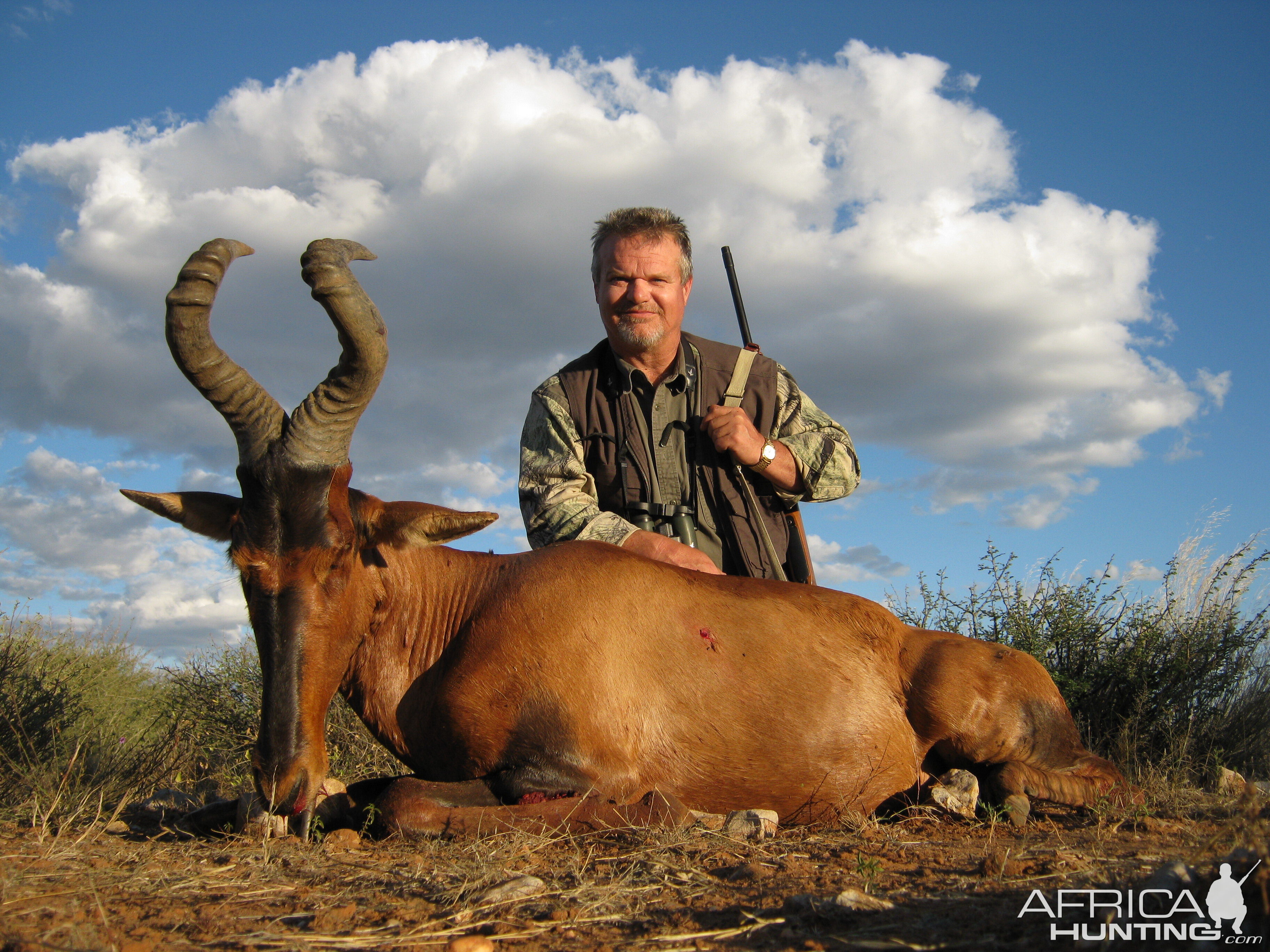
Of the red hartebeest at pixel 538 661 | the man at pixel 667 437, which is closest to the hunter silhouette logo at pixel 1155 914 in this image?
the red hartebeest at pixel 538 661

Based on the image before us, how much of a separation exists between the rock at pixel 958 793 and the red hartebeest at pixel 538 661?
0.52 feet

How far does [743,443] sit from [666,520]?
81cm

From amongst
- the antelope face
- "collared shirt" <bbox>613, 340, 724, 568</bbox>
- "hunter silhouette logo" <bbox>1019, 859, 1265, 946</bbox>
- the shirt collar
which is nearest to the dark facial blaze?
the antelope face

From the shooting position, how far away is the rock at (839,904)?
9.37ft

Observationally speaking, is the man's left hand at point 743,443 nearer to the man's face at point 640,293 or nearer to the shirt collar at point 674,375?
the shirt collar at point 674,375

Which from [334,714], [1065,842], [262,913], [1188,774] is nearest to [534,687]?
[262,913]

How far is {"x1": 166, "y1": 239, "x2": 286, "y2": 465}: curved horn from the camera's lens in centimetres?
454

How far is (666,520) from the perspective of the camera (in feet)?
22.5

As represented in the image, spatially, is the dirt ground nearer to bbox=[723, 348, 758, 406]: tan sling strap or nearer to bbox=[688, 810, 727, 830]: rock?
bbox=[688, 810, 727, 830]: rock

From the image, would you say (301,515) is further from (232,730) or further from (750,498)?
(232,730)

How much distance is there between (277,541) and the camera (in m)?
4.34

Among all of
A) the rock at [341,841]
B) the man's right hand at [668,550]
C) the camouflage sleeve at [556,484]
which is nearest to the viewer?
the rock at [341,841]

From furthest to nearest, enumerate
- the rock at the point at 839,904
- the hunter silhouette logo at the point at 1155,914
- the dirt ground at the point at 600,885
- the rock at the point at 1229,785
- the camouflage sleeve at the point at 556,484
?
the camouflage sleeve at the point at 556,484, the rock at the point at 1229,785, the rock at the point at 839,904, the dirt ground at the point at 600,885, the hunter silhouette logo at the point at 1155,914

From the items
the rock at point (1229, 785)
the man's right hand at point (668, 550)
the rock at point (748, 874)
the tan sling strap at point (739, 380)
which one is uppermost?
the tan sling strap at point (739, 380)
